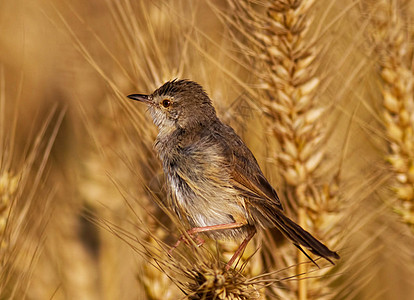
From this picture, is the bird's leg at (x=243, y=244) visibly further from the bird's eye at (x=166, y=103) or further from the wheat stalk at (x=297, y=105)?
the bird's eye at (x=166, y=103)

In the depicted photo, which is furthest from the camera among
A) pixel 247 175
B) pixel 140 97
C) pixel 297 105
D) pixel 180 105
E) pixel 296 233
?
pixel 180 105

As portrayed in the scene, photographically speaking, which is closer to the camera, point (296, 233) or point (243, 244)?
point (296, 233)

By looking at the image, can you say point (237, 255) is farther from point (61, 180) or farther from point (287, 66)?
point (61, 180)

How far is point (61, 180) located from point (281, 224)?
2.81 metres

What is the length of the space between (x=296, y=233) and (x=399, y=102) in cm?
125

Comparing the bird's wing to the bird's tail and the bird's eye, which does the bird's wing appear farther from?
the bird's eye

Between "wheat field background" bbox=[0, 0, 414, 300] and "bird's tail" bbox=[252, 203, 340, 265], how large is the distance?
0.69 ft

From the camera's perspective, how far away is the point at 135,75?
424 centimetres

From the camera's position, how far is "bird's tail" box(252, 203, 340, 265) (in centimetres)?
311

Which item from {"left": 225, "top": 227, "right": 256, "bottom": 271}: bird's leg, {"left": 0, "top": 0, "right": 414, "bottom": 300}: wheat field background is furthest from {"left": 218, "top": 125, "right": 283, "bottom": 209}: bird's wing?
{"left": 225, "top": 227, "right": 256, "bottom": 271}: bird's leg

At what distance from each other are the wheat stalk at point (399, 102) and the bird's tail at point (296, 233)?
3.03 feet

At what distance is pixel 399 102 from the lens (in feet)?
12.9

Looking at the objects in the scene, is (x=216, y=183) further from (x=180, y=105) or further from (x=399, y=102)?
(x=399, y=102)

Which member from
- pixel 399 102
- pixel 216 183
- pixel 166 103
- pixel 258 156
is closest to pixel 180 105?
pixel 166 103
